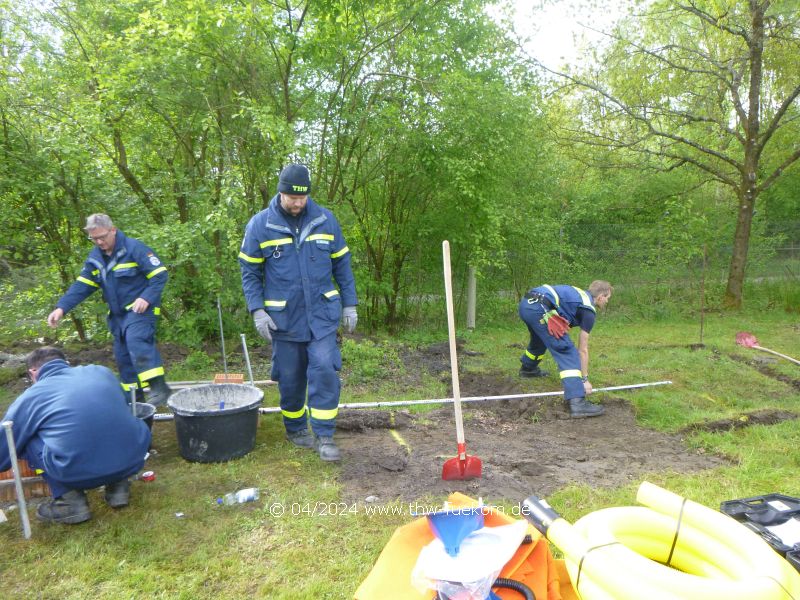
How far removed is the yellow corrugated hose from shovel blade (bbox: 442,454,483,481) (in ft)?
3.43

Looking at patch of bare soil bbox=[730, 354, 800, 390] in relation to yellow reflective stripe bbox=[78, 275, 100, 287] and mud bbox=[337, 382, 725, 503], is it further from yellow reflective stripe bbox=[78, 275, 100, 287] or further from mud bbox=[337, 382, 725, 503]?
yellow reflective stripe bbox=[78, 275, 100, 287]

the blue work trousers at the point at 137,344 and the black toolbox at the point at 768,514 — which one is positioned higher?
the blue work trousers at the point at 137,344

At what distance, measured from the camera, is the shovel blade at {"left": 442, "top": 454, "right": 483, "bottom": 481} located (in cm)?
365

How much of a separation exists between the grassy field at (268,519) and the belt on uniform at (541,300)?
1.34m

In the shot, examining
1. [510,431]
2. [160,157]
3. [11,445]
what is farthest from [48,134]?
[510,431]

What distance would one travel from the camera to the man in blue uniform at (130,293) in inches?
186

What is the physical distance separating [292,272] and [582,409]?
10.3ft

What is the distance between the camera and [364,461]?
13.4 ft

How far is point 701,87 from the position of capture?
11094 mm

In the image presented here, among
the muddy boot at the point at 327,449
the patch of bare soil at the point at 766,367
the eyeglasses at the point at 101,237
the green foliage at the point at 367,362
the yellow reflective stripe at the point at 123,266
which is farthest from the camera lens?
the green foliage at the point at 367,362

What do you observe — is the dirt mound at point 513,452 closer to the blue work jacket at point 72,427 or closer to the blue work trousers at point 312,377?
the blue work trousers at point 312,377

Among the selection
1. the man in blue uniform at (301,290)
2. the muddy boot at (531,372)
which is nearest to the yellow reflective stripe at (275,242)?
the man in blue uniform at (301,290)

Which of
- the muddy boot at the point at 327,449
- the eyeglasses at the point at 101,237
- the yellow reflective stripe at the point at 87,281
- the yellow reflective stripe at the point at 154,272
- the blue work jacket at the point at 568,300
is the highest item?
the eyeglasses at the point at 101,237

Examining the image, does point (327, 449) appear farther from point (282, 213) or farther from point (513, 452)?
point (282, 213)
